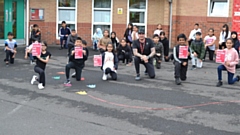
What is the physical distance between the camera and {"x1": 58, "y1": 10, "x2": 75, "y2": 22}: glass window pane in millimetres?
23312

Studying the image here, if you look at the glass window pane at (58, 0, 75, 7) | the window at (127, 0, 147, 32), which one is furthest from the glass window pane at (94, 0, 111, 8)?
the glass window pane at (58, 0, 75, 7)

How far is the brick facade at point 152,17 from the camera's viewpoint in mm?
21766

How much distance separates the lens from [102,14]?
23.2 meters

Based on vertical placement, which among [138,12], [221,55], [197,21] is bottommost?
[221,55]

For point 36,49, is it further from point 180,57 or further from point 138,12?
point 138,12

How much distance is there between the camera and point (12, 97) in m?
9.81

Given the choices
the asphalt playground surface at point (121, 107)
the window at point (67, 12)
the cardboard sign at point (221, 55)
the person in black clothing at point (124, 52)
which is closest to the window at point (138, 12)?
the window at point (67, 12)

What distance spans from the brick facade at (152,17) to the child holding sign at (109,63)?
34.4ft

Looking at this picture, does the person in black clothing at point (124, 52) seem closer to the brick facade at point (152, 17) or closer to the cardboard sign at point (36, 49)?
the cardboard sign at point (36, 49)

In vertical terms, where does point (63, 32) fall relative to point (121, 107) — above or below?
above

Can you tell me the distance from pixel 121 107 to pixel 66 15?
604 inches

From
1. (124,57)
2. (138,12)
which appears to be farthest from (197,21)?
(124,57)

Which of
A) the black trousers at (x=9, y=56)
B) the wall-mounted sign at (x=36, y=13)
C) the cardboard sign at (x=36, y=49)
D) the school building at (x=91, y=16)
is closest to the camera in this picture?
the cardboard sign at (x=36, y=49)

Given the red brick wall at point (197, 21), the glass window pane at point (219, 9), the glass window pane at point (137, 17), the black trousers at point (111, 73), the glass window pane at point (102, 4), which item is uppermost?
the glass window pane at point (102, 4)
